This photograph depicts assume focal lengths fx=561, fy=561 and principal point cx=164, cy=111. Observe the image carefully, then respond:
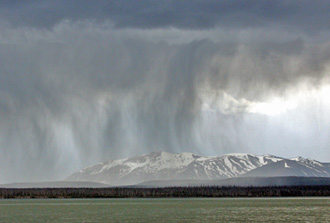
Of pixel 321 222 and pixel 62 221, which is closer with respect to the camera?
pixel 321 222

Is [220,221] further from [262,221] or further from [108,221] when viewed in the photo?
[108,221]

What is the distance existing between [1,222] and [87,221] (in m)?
19.4

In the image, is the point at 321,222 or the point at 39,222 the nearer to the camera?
the point at 321,222

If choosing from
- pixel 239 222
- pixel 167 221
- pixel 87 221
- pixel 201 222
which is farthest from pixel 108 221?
pixel 239 222

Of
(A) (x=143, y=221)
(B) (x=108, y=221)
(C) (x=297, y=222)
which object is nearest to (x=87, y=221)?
(B) (x=108, y=221)

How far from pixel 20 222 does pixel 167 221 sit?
33542 mm

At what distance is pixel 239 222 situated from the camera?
12431 centimetres

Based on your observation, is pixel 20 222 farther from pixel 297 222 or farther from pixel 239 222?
pixel 297 222

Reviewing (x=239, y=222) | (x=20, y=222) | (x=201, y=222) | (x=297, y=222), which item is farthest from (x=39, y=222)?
(x=297, y=222)

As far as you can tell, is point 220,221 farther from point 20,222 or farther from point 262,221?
point 20,222

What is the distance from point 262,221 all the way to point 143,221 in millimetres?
26805

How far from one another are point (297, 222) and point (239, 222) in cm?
1252

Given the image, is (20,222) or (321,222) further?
(20,222)

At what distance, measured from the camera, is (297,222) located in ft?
399
